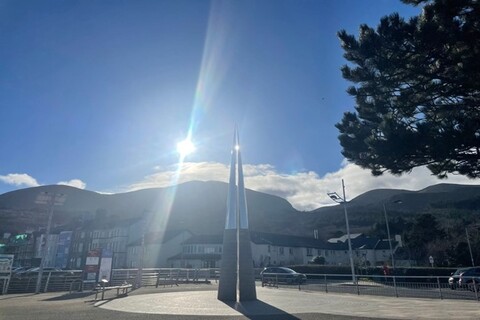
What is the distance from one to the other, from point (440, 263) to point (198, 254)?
133ft

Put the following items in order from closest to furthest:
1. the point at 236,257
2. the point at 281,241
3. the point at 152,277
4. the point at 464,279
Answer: the point at 236,257 → the point at 464,279 → the point at 152,277 → the point at 281,241

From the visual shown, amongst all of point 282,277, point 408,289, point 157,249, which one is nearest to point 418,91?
point 408,289

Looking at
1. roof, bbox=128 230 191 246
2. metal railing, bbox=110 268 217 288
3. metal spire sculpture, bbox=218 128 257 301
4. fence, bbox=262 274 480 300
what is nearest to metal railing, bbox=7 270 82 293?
metal railing, bbox=110 268 217 288

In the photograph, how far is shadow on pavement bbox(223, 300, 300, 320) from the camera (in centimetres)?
1089

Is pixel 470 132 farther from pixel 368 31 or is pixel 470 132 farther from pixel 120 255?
pixel 120 255

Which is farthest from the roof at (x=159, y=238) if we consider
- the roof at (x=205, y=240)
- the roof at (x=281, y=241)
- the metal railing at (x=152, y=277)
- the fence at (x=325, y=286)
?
the fence at (x=325, y=286)

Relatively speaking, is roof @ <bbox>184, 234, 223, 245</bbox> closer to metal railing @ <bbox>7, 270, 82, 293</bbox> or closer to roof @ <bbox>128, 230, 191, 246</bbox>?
roof @ <bbox>128, 230, 191, 246</bbox>

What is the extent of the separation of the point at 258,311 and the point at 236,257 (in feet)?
13.7

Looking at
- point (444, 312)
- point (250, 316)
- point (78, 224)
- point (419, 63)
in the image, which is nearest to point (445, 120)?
point (419, 63)

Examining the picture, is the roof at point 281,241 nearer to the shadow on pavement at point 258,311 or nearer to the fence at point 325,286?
the fence at point 325,286

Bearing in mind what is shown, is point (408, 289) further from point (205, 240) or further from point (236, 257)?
point (205, 240)

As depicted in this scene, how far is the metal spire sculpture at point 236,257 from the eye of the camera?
15.9 m

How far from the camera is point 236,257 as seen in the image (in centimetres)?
1628

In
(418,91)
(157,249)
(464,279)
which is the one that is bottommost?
(464,279)
